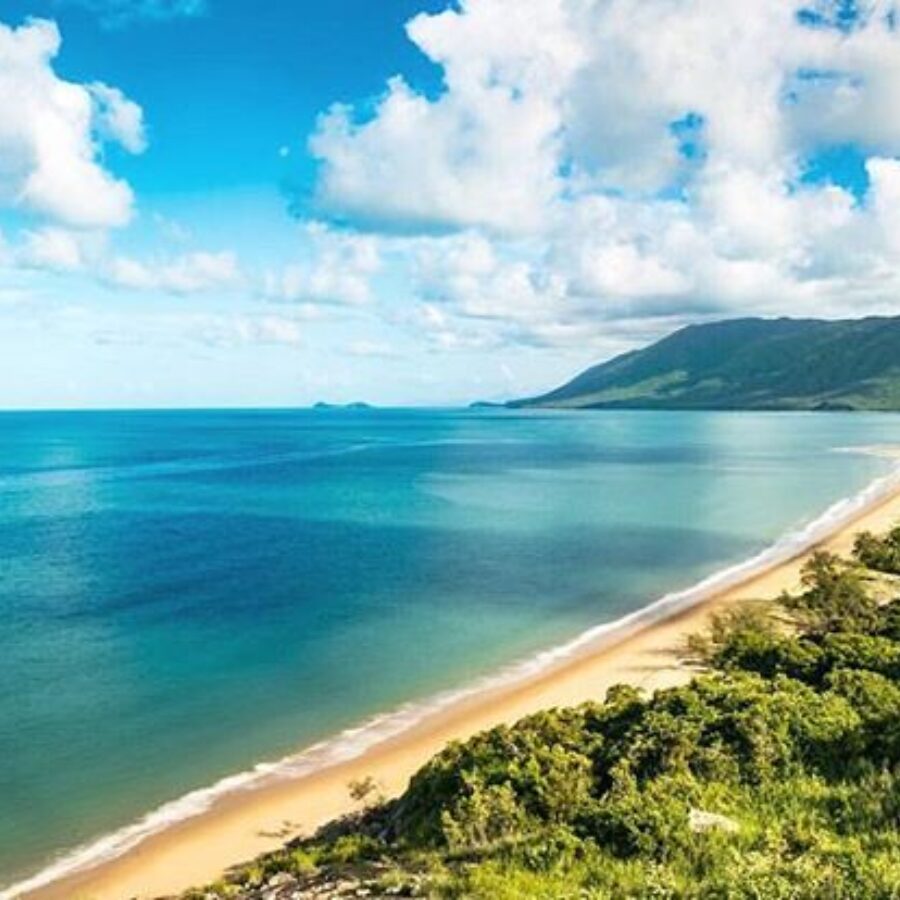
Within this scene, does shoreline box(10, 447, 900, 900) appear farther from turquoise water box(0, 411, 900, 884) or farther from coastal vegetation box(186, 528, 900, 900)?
coastal vegetation box(186, 528, 900, 900)

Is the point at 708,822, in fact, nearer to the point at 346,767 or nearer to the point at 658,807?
the point at 658,807

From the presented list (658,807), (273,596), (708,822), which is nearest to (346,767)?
(658,807)

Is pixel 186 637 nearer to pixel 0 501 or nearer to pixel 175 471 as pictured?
pixel 0 501

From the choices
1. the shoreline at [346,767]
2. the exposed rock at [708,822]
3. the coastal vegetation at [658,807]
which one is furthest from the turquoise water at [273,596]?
the exposed rock at [708,822]

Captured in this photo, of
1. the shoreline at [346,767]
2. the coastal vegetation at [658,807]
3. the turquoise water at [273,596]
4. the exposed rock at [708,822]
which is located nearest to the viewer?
the coastal vegetation at [658,807]

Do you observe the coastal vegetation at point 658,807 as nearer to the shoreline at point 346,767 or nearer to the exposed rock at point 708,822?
the exposed rock at point 708,822

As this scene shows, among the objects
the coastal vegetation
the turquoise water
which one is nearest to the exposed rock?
the coastal vegetation

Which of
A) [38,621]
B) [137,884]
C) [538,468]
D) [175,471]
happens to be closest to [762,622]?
[137,884]
